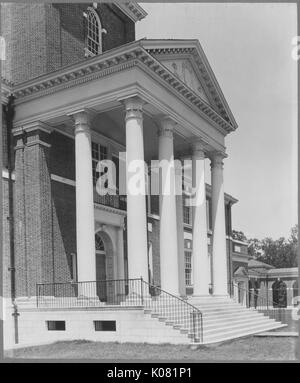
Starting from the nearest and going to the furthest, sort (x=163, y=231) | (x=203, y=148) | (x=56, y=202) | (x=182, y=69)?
(x=163, y=231) < (x=56, y=202) < (x=182, y=69) < (x=203, y=148)

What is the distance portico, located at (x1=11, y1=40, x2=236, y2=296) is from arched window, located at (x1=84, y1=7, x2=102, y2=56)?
13.6ft

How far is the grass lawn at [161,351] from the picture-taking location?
1452 cm

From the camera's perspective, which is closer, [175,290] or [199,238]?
[175,290]

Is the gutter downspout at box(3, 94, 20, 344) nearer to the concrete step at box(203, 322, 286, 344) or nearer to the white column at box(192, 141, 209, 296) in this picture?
the concrete step at box(203, 322, 286, 344)

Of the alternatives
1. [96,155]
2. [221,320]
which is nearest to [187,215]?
[96,155]

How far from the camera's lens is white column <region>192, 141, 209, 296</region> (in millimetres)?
23328

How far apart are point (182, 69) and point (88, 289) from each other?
32.5 feet

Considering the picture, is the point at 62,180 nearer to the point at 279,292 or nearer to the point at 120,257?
the point at 120,257

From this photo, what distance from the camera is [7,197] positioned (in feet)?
68.0

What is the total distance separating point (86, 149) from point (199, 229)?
256 inches

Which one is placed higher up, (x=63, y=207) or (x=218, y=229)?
(x=63, y=207)

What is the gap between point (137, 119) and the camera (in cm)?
1878
